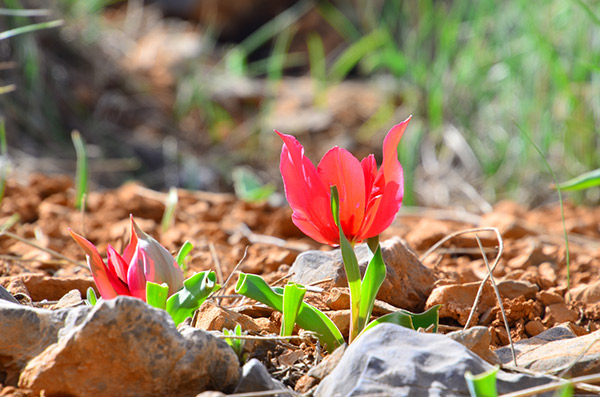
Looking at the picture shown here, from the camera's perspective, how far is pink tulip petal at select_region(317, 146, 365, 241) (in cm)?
96

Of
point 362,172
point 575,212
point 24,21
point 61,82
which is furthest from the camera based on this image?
point 61,82

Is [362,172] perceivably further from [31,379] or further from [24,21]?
[24,21]

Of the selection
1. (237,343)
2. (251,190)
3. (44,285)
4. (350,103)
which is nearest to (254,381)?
(237,343)

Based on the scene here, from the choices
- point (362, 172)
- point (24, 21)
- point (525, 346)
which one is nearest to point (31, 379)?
point (362, 172)

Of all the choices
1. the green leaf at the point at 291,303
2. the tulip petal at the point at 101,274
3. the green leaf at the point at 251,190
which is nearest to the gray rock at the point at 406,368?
the green leaf at the point at 291,303

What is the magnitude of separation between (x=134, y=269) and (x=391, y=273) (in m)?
0.49

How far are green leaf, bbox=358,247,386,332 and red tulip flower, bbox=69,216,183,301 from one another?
0.93 ft

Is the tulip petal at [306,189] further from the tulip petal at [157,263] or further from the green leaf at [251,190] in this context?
the green leaf at [251,190]

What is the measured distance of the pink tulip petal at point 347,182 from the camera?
0.96 meters

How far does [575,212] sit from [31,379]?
8.15 ft

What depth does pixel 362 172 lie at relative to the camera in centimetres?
96

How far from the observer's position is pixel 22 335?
91cm

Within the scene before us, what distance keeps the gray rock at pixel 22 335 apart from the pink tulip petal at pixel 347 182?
0.40 m

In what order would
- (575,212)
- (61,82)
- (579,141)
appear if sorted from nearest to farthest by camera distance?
1. (575,212)
2. (579,141)
3. (61,82)
